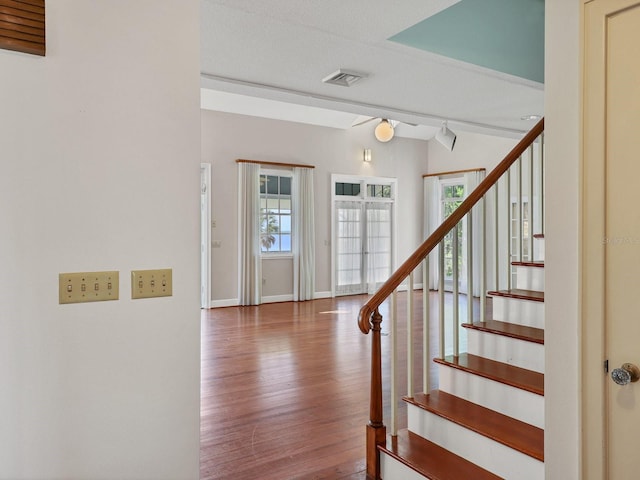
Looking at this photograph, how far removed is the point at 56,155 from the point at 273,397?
263 cm

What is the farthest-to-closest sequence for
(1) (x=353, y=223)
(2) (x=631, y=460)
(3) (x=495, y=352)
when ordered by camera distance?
(1) (x=353, y=223)
(3) (x=495, y=352)
(2) (x=631, y=460)

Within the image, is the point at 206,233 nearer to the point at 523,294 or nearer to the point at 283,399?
the point at 283,399

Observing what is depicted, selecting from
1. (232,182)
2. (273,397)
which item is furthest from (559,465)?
(232,182)

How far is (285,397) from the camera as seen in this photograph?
3656mm

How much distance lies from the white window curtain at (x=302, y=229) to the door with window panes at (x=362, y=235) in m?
0.66

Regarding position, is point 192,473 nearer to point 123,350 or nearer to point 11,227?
point 123,350

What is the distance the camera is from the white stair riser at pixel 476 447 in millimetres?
1989

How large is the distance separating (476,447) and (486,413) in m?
0.22

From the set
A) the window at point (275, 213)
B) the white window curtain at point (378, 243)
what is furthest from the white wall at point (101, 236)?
the white window curtain at point (378, 243)

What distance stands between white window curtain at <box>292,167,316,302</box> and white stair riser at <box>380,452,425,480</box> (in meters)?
5.85

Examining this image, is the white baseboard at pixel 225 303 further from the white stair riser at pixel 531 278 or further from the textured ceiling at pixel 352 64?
the white stair riser at pixel 531 278

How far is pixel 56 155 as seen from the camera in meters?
1.58

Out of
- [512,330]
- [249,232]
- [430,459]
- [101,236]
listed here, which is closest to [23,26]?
[101,236]

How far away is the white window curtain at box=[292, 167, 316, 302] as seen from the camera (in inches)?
324
